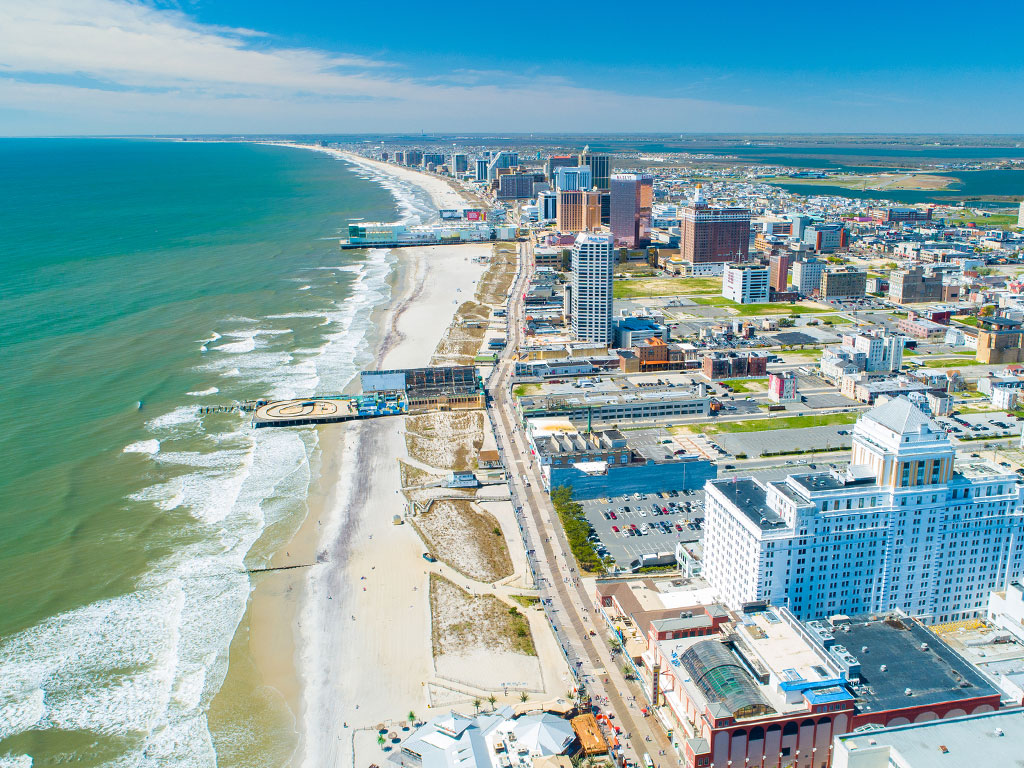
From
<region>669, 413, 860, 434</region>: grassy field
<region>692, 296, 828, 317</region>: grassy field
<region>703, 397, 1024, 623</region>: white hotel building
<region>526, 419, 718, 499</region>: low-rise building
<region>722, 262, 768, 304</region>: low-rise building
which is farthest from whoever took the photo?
<region>722, 262, 768, 304</region>: low-rise building

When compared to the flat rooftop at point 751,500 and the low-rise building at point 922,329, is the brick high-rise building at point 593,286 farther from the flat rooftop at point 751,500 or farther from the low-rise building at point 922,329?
the flat rooftop at point 751,500

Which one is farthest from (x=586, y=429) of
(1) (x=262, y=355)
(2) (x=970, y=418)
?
(1) (x=262, y=355)

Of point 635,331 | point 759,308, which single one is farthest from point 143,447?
point 759,308

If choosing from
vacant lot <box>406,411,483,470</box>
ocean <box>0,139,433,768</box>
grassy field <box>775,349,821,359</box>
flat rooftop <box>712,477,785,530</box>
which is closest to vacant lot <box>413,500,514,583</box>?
vacant lot <box>406,411,483,470</box>

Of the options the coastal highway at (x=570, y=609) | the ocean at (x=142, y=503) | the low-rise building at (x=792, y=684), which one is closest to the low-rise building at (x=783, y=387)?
the coastal highway at (x=570, y=609)

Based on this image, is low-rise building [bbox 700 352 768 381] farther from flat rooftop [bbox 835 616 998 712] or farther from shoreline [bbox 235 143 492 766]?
flat rooftop [bbox 835 616 998 712]

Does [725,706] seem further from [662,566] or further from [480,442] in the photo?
[480,442]
